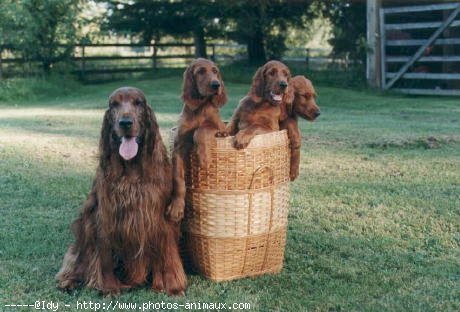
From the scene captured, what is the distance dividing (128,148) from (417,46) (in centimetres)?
1410

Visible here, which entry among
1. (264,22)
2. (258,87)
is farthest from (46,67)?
(258,87)

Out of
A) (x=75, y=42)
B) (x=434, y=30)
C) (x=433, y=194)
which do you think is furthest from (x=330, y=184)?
(x=75, y=42)

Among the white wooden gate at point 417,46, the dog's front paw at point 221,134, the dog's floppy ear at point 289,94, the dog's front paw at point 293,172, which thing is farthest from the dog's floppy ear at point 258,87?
the white wooden gate at point 417,46

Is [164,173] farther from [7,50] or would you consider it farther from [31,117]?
[7,50]

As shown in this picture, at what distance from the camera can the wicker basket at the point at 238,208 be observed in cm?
389

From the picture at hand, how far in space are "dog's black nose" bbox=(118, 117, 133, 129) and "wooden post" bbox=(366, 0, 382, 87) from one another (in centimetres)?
1348

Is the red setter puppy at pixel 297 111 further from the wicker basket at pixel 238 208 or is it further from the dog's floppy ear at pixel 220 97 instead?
the dog's floppy ear at pixel 220 97

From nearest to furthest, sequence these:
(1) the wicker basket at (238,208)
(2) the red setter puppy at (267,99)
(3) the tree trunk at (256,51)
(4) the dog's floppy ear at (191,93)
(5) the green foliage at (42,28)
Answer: (1) the wicker basket at (238,208) → (4) the dog's floppy ear at (191,93) → (2) the red setter puppy at (267,99) → (5) the green foliage at (42,28) → (3) the tree trunk at (256,51)

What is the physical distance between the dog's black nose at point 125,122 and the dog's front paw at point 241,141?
0.68 metres

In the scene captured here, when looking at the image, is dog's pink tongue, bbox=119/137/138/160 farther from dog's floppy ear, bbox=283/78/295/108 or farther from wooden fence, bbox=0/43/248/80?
wooden fence, bbox=0/43/248/80

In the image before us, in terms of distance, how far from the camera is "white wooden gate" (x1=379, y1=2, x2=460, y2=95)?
49.0 ft

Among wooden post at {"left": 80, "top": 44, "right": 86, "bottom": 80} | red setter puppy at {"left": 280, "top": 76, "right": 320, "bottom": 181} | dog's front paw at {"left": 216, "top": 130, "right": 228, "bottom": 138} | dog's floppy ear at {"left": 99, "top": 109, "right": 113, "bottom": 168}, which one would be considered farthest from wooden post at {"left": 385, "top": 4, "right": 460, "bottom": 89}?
dog's floppy ear at {"left": 99, "top": 109, "right": 113, "bottom": 168}

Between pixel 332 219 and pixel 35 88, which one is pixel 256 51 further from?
pixel 332 219

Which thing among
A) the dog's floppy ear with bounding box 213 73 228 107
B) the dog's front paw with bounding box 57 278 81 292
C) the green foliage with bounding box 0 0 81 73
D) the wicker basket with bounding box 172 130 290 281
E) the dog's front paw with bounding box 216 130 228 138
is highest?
the green foliage with bounding box 0 0 81 73
